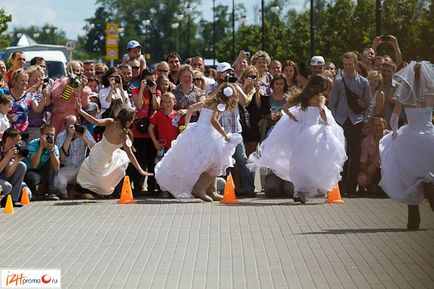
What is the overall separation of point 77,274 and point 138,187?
9.19 metres

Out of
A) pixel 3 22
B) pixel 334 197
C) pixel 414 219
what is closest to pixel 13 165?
pixel 334 197

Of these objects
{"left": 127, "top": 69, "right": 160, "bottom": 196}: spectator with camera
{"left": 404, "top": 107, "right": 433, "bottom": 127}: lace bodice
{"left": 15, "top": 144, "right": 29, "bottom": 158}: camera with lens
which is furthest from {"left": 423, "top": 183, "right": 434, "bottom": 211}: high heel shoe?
{"left": 127, "top": 69, "right": 160, "bottom": 196}: spectator with camera

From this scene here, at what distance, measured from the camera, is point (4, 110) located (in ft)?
64.1

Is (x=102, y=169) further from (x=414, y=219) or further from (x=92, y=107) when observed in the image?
(x=414, y=219)

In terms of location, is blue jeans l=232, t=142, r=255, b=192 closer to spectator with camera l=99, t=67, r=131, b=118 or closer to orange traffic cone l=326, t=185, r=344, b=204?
orange traffic cone l=326, t=185, r=344, b=204

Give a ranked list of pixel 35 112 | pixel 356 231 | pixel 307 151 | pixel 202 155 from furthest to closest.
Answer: pixel 35 112
pixel 202 155
pixel 307 151
pixel 356 231

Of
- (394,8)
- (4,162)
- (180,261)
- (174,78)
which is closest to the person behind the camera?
(180,261)

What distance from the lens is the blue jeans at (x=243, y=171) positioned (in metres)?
20.8

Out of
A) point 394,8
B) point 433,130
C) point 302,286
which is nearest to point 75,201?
point 433,130

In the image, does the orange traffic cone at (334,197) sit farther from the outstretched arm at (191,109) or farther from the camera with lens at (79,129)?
the camera with lens at (79,129)

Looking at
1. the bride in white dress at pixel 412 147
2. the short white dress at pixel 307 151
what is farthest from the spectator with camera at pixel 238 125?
the bride in white dress at pixel 412 147

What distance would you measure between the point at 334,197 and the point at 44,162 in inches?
187

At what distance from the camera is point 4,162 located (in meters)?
18.8

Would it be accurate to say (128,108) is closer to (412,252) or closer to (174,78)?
(174,78)
